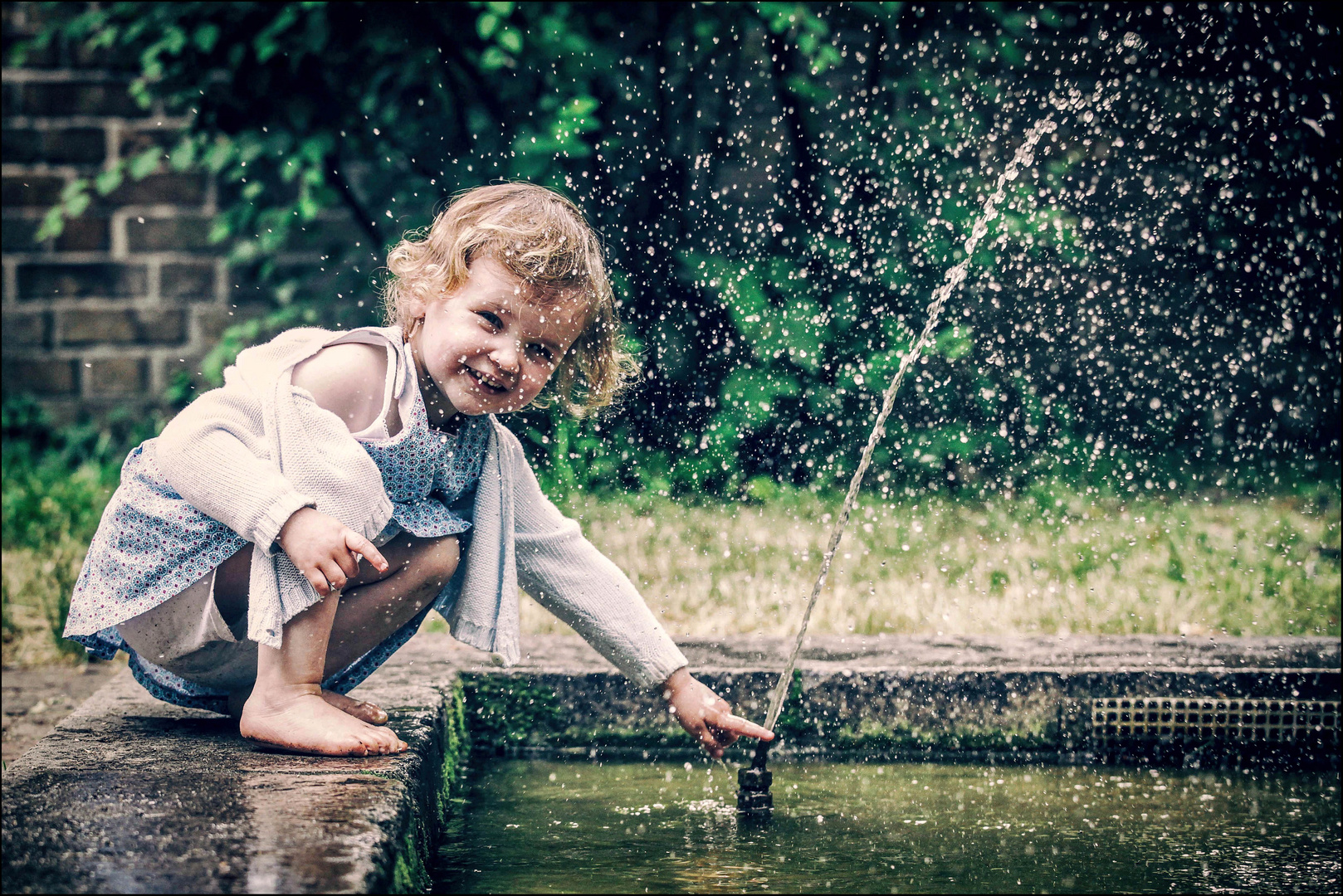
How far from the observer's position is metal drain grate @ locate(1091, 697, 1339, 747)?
243cm

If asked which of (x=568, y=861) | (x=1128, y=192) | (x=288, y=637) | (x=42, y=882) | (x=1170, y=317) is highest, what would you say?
(x=1128, y=192)

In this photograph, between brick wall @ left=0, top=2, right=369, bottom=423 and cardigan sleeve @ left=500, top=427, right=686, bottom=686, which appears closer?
cardigan sleeve @ left=500, top=427, right=686, bottom=686

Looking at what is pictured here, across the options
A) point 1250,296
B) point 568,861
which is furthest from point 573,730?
point 1250,296

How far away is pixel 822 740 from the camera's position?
2434 mm

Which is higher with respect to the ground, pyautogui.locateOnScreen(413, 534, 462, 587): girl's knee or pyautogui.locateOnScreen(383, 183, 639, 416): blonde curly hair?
pyautogui.locateOnScreen(383, 183, 639, 416): blonde curly hair

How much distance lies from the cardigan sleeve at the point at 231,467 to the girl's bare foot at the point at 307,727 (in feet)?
0.66

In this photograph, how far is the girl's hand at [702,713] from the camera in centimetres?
201

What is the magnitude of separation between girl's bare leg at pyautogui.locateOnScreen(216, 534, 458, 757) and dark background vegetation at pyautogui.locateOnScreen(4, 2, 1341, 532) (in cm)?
246

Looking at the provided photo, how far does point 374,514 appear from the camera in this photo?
181cm

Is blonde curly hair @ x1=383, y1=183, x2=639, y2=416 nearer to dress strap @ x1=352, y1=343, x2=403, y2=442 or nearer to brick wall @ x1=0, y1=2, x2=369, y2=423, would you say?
dress strap @ x1=352, y1=343, x2=403, y2=442

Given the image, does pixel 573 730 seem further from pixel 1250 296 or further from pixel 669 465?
pixel 1250 296

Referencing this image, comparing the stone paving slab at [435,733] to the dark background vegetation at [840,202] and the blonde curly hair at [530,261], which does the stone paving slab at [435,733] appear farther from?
the dark background vegetation at [840,202]

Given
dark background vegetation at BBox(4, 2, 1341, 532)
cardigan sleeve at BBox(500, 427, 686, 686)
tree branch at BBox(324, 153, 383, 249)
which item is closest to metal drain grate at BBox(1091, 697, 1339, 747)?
cardigan sleeve at BBox(500, 427, 686, 686)

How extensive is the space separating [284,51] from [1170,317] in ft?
11.4
